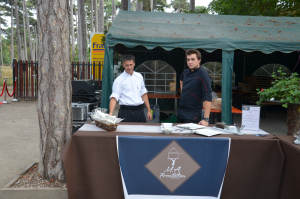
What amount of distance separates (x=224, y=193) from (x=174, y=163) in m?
0.62

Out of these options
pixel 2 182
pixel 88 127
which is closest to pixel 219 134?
pixel 88 127

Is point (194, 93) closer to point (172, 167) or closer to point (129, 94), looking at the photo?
point (129, 94)

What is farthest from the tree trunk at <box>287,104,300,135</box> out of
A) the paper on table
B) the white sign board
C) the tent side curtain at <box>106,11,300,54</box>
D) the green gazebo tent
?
the paper on table

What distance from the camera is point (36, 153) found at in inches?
181

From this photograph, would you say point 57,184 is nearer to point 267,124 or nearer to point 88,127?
point 88,127

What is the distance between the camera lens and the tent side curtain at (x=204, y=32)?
17.4 ft

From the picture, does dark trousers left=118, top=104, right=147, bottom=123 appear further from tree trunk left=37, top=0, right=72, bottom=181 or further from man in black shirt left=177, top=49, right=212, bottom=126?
tree trunk left=37, top=0, right=72, bottom=181

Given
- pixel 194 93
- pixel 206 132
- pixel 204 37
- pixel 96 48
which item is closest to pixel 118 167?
pixel 206 132

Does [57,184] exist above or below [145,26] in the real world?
below

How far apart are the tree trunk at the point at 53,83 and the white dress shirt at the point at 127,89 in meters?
0.60

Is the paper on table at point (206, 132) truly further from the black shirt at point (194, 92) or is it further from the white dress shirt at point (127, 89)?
the white dress shirt at point (127, 89)

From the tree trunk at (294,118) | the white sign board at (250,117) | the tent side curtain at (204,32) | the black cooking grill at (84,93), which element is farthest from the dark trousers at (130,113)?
the tree trunk at (294,118)

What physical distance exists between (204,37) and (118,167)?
3.84 m

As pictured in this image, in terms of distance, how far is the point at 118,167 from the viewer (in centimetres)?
262
